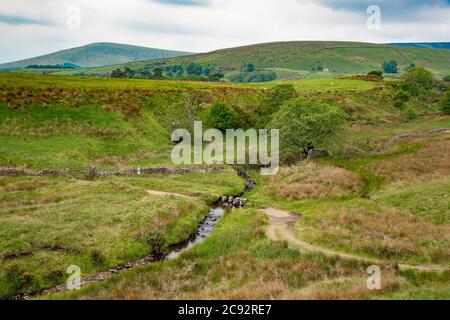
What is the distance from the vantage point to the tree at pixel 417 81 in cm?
11544

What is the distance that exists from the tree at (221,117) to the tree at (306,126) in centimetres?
1765

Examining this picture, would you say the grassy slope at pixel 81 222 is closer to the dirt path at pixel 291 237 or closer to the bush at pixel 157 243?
the bush at pixel 157 243

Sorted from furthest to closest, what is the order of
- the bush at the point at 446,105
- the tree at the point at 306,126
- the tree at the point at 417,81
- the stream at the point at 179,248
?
the tree at the point at 417,81 → the bush at the point at 446,105 → the tree at the point at 306,126 → the stream at the point at 179,248

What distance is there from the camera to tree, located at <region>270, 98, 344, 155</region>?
170ft

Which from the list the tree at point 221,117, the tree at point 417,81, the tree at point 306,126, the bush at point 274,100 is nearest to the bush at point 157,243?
the tree at point 306,126

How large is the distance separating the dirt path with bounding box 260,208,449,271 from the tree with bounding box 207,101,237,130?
36.5 meters

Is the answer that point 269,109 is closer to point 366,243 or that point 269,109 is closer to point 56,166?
point 56,166

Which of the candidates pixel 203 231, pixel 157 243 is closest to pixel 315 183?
pixel 203 231

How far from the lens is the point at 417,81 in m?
124

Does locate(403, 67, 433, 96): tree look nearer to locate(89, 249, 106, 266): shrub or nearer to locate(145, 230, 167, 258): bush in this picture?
locate(145, 230, 167, 258): bush

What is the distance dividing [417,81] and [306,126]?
3525 inches

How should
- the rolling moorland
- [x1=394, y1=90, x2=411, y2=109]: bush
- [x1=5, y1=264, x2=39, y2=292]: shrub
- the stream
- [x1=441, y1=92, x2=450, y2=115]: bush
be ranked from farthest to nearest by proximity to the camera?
1. [x1=394, y1=90, x2=411, y2=109]: bush
2. [x1=441, y1=92, x2=450, y2=115]: bush
3. the stream
4. [x1=5, y1=264, x2=39, y2=292]: shrub
5. the rolling moorland

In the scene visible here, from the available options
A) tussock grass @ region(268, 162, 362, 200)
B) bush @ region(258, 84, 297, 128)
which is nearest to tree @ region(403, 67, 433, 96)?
bush @ region(258, 84, 297, 128)
